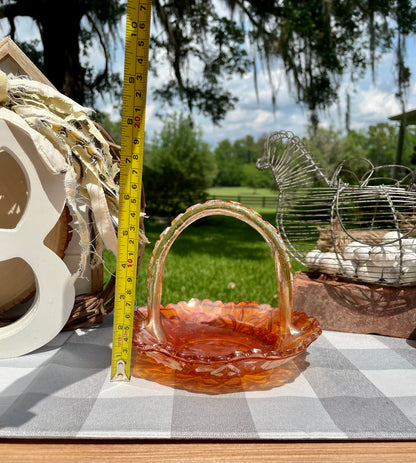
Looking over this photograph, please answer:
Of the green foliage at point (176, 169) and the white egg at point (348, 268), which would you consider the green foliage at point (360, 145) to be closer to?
the green foliage at point (176, 169)

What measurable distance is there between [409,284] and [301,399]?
23.2 inches

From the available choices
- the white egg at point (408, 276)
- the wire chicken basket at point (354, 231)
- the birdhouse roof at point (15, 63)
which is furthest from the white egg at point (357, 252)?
the birdhouse roof at point (15, 63)

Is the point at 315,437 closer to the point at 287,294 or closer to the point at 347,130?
the point at 287,294

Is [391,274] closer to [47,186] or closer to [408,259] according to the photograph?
[408,259]

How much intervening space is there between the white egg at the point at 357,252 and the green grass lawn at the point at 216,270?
742 millimetres

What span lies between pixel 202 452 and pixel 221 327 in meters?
0.50

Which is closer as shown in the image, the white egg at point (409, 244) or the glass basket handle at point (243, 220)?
the glass basket handle at point (243, 220)

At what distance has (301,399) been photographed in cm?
84

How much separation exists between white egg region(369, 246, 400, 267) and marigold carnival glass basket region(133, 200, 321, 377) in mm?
307

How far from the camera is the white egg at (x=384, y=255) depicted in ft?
3.98

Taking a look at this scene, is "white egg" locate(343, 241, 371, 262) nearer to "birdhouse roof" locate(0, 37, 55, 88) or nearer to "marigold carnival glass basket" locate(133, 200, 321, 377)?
"marigold carnival glass basket" locate(133, 200, 321, 377)

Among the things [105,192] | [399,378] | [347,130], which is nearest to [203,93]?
[347,130]

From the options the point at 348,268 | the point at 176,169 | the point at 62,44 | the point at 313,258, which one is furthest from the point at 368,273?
the point at 176,169

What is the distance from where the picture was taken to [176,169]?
274 inches
